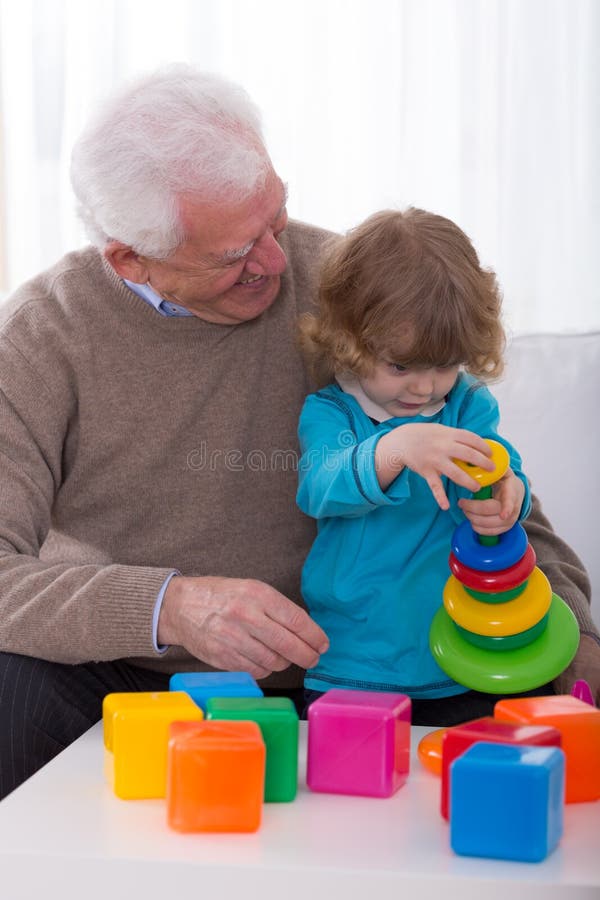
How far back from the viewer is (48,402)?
1.45 m

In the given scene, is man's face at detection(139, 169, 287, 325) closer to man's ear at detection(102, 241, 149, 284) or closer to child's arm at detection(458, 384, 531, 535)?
man's ear at detection(102, 241, 149, 284)

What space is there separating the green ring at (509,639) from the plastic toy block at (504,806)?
0.32 m

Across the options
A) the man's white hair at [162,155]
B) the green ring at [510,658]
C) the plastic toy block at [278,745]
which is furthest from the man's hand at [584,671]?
the man's white hair at [162,155]

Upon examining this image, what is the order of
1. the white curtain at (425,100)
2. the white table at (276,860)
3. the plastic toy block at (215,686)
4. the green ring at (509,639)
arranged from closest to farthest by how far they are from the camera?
the white table at (276,860)
the plastic toy block at (215,686)
the green ring at (509,639)
the white curtain at (425,100)

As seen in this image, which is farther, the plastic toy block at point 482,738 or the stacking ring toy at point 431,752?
the stacking ring toy at point 431,752

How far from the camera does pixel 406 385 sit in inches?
51.5

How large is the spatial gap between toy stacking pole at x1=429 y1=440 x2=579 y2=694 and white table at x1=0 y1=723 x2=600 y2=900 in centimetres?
23

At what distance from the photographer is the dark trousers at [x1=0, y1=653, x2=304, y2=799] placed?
49.1 inches

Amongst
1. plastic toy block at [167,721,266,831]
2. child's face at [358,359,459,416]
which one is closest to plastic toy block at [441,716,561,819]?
plastic toy block at [167,721,266,831]

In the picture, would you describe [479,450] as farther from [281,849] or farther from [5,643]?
[5,643]

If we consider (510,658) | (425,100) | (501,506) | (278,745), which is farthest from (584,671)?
(425,100)

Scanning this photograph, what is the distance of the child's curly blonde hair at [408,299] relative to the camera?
4.17 feet

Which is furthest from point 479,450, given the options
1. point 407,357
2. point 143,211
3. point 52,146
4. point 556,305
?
point 52,146

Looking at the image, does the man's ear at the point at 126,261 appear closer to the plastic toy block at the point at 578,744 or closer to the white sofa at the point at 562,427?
the white sofa at the point at 562,427
